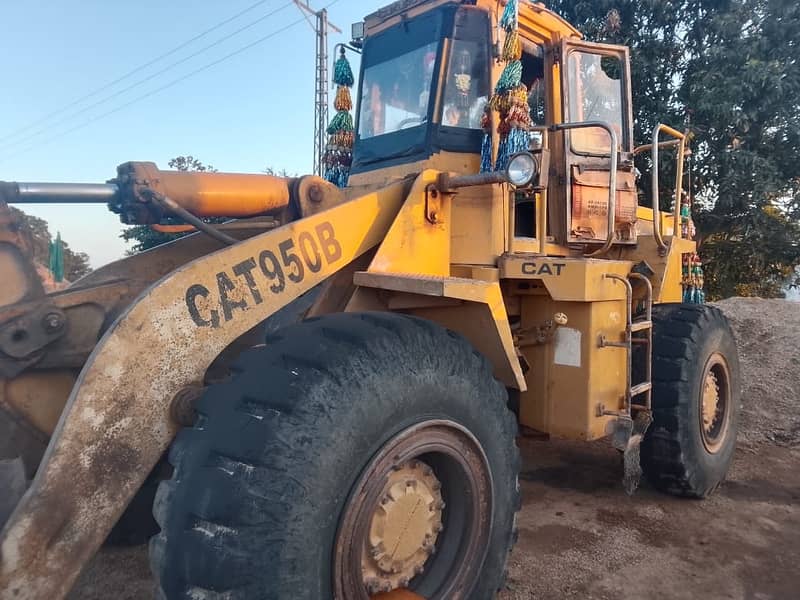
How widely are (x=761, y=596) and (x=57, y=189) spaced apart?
155 inches

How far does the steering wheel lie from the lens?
3.75 meters

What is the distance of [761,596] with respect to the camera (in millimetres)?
3320

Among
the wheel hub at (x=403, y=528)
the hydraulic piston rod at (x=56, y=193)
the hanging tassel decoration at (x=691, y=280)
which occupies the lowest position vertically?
the wheel hub at (x=403, y=528)

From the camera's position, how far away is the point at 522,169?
307 centimetres

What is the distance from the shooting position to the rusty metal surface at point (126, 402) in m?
1.98

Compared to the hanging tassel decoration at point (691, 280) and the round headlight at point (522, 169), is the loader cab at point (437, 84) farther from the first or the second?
the hanging tassel decoration at point (691, 280)

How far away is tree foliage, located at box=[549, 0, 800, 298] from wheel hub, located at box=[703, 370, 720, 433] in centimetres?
533

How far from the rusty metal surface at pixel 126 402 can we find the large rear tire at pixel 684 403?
2.96 meters

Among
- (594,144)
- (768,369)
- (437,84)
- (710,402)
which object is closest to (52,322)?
(437,84)

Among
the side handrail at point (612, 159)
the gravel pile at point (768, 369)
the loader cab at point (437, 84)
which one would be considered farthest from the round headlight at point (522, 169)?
the gravel pile at point (768, 369)

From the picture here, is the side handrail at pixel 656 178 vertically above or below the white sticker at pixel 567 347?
above

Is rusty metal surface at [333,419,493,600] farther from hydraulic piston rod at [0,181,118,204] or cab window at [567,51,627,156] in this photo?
cab window at [567,51,627,156]

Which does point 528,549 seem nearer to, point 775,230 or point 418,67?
point 418,67

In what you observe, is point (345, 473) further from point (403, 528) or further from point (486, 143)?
point (486, 143)
